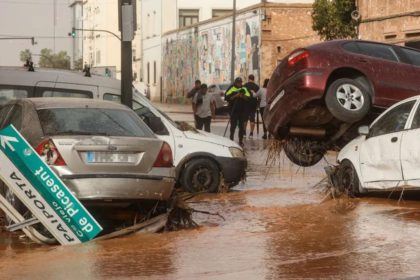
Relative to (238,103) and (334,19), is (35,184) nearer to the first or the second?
(238,103)

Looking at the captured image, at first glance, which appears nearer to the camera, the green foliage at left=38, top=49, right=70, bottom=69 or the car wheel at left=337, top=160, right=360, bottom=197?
the car wheel at left=337, top=160, right=360, bottom=197

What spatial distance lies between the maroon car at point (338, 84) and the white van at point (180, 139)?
92cm

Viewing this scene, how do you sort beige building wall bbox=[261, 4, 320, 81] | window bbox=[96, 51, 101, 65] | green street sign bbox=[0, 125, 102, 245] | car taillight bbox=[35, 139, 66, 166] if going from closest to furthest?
green street sign bbox=[0, 125, 102, 245] → car taillight bbox=[35, 139, 66, 166] → beige building wall bbox=[261, 4, 320, 81] → window bbox=[96, 51, 101, 65]

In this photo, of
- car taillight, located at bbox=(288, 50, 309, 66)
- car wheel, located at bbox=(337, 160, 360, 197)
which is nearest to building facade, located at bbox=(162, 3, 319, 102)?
car taillight, located at bbox=(288, 50, 309, 66)

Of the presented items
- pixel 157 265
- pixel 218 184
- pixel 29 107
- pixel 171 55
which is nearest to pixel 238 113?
pixel 218 184

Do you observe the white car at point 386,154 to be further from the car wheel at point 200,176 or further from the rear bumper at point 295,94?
the car wheel at point 200,176

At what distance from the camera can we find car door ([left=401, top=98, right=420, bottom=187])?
12.8 m

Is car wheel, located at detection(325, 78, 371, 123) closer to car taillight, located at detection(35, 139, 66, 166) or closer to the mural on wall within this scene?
car taillight, located at detection(35, 139, 66, 166)

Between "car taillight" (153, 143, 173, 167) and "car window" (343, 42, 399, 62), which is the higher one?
"car window" (343, 42, 399, 62)

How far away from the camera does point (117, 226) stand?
37.3ft

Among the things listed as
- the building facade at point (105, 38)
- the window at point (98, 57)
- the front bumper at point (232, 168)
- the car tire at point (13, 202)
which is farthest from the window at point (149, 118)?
the window at point (98, 57)

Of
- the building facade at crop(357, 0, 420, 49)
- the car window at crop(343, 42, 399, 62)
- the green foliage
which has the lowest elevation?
the green foliage

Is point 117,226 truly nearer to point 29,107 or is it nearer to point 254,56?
point 29,107

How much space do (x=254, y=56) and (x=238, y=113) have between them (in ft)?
97.1
